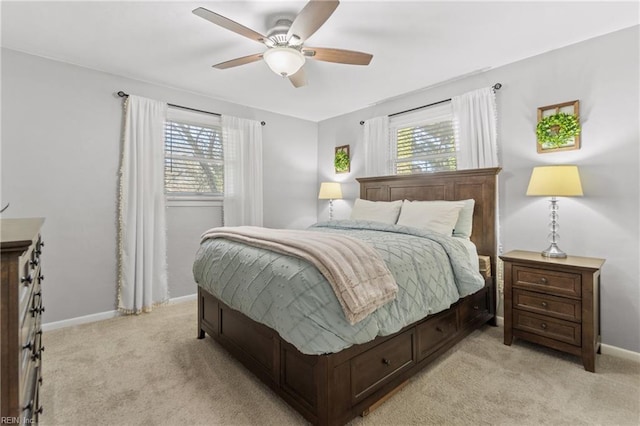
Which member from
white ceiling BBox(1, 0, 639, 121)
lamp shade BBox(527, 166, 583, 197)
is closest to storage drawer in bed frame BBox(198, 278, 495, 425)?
lamp shade BBox(527, 166, 583, 197)

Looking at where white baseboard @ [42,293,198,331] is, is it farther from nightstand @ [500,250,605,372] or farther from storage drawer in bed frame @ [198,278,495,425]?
nightstand @ [500,250,605,372]

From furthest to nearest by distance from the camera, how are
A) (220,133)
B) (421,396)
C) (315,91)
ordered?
(220,133), (315,91), (421,396)

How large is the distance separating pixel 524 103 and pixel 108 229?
4307mm

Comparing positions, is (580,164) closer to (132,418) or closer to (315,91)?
(315,91)

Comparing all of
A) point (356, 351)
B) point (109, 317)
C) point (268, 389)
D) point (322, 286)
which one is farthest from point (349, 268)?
point (109, 317)

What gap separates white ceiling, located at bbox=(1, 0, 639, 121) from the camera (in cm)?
210

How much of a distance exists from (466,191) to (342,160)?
1.95 meters

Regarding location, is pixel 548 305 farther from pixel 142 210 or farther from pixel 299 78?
pixel 142 210

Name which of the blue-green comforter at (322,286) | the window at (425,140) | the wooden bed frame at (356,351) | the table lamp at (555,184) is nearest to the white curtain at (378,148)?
the window at (425,140)

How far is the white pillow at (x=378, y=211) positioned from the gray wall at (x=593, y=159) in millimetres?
1021

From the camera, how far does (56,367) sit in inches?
84.0

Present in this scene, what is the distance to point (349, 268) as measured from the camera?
152 cm

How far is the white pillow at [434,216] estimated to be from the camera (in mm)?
2795

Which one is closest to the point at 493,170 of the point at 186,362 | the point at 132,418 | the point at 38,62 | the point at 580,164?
the point at 580,164
